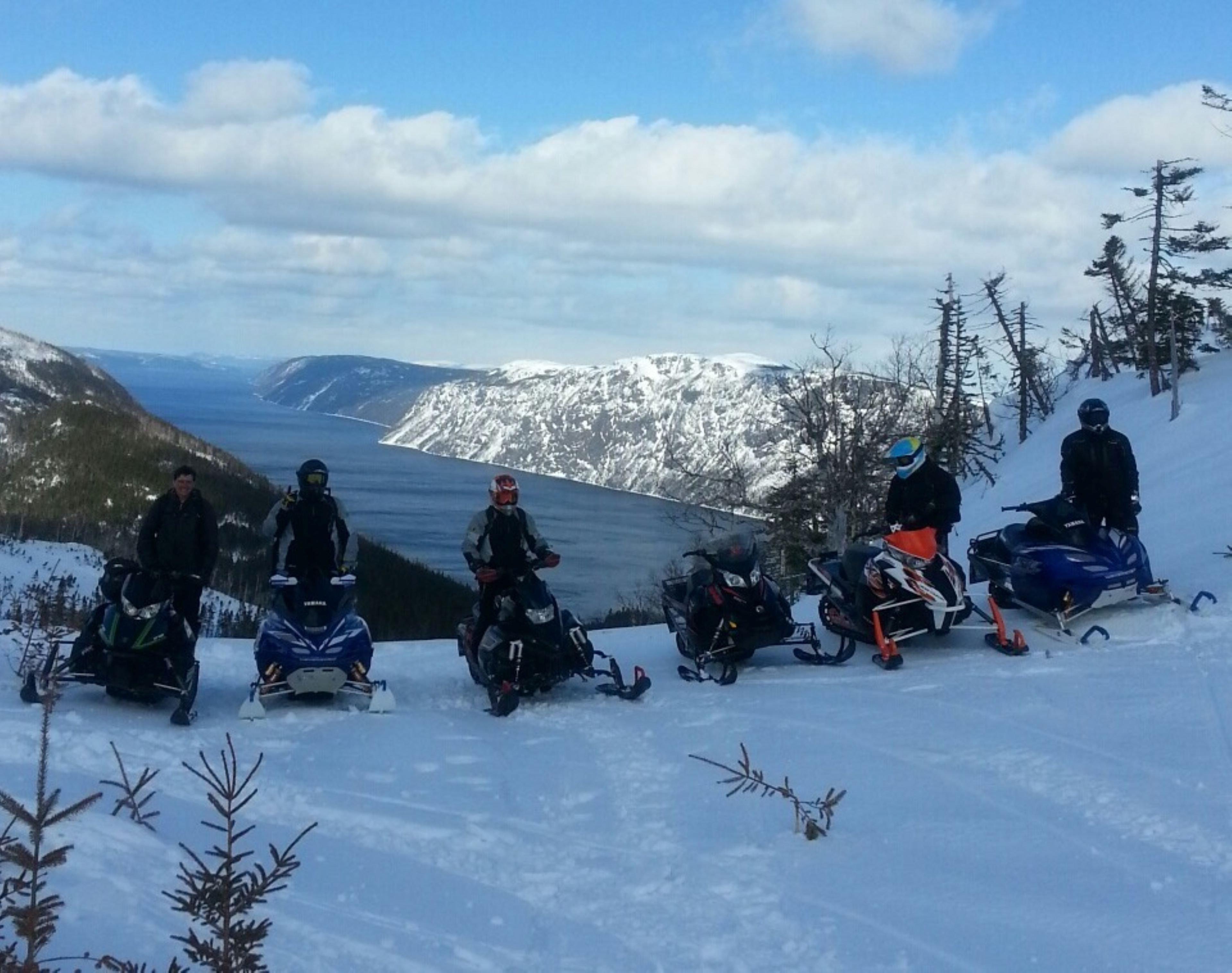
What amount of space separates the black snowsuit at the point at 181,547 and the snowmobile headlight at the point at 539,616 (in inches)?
94.9

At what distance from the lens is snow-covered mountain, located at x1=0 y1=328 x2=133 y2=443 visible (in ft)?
437

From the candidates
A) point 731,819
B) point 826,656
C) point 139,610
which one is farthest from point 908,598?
Result: point 139,610

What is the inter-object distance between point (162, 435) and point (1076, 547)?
9613cm

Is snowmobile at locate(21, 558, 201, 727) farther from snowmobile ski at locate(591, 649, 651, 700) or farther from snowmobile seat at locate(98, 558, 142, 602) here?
snowmobile ski at locate(591, 649, 651, 700)

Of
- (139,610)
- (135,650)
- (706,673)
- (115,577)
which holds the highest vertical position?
(115,577)

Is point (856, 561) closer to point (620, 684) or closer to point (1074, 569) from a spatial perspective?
point (1074, 569)

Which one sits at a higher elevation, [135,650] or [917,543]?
[917,543]

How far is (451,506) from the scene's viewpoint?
72.3m

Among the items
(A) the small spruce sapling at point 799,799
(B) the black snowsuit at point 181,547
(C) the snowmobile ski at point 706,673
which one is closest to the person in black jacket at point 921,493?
(C) the snowmobile ski at point 706,673

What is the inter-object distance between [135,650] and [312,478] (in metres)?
1.88

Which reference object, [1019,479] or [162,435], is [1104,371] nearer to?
[1019,479]

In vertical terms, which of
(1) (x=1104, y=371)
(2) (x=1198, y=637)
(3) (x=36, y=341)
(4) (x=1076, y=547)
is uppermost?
(3) (x=36, y=341)

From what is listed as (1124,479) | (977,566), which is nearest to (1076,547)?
(1124,479)

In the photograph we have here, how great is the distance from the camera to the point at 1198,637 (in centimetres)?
864
